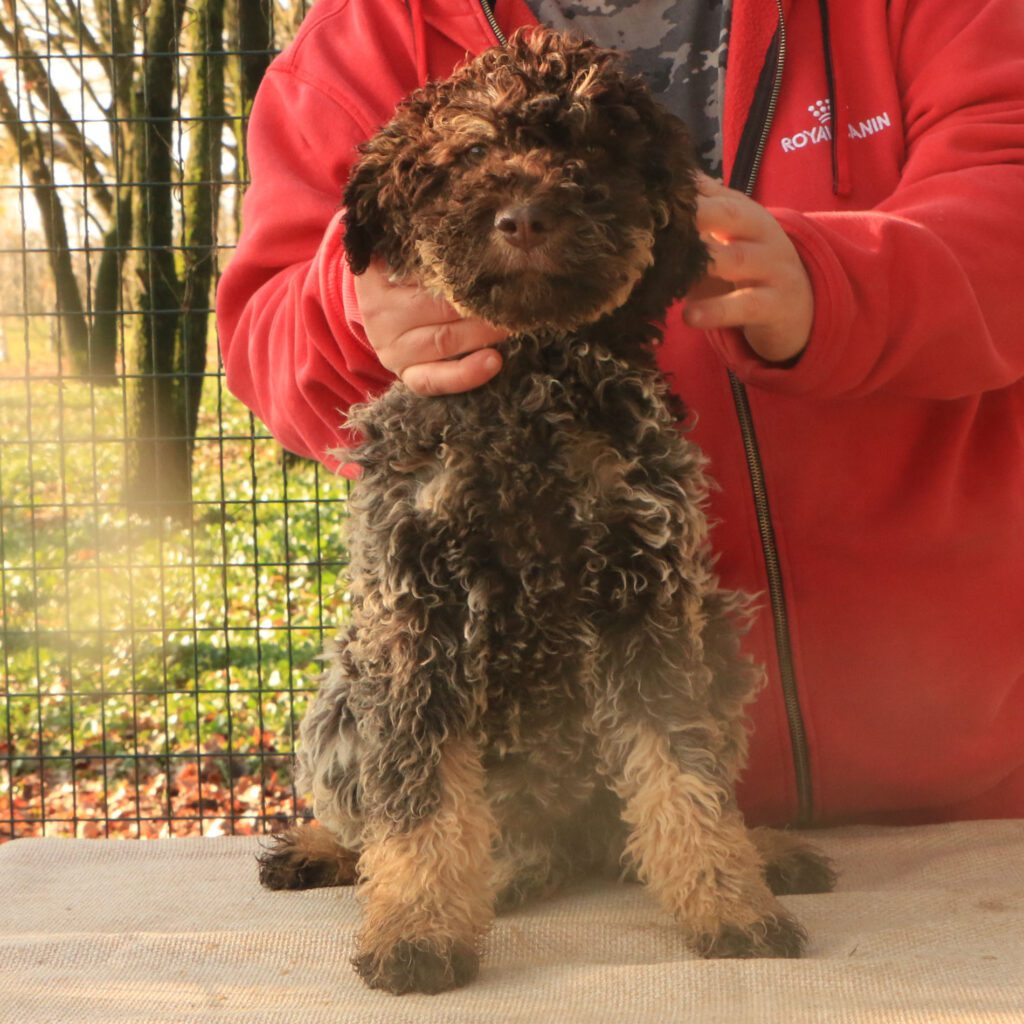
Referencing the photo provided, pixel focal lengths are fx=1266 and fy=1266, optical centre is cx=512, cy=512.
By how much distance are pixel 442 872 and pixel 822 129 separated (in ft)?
6.73

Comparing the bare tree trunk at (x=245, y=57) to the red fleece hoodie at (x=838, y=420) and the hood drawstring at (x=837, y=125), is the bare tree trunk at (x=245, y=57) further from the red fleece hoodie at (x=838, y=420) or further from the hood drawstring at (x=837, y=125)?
the hood drawstring at (x=837, y=125)

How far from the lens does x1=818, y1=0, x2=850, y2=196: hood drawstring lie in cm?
319

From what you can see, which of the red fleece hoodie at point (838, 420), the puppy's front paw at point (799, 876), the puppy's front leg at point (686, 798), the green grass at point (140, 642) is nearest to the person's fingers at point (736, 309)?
the red fleece hoodie at point (838, 420)

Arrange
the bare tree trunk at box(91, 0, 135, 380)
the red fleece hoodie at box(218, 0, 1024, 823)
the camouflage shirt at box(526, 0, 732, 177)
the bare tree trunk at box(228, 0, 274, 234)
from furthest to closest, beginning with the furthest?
the bare tree trunk at box(91, 0, 135, 380) → the bare tree trunk at box(228, 0, 274, 234) → the camouflage shirt at box(526, 0, 732, 177) → the red fleece hoodie at box(218, 0, 1024, 823)

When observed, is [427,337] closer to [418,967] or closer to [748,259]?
[748,259]

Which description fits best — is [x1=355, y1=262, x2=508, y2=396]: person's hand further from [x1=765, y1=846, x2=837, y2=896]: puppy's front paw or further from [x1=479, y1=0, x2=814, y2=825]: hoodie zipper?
[x1=765, y1=846, x2=837, y2=896]: puppy's front paw

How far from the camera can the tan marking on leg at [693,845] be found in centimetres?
265

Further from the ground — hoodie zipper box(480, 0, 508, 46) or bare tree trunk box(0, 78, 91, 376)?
bare tree trunk box(0, 78, 91, 376)

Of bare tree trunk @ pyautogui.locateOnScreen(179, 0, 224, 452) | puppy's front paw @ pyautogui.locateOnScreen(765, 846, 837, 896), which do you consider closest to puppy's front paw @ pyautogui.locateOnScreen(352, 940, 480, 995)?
puppy's front paw @ pyautogui.locateOnScreen(765, 846, 837, 896)

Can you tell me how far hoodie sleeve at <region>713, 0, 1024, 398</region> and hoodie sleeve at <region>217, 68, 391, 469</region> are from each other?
37.8 inches

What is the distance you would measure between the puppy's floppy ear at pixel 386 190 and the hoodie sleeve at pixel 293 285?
1.06ft

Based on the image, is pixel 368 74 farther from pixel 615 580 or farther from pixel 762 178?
pixel 615 580

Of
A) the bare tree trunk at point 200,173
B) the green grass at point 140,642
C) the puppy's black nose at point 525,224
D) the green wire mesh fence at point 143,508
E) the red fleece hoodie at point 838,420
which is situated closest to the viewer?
the puppy's black nose at point 525,224

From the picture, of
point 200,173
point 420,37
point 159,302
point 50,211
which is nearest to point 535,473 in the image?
point 420,37
